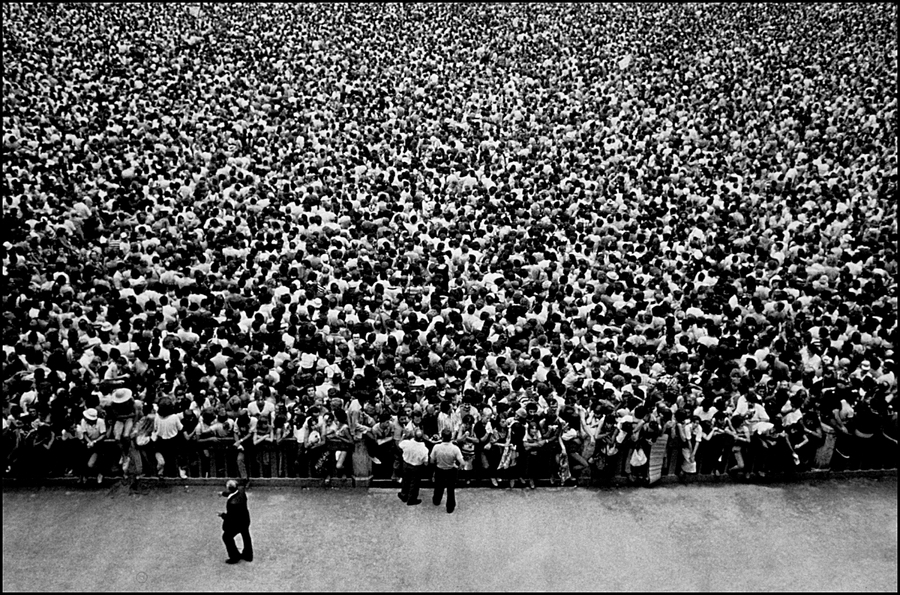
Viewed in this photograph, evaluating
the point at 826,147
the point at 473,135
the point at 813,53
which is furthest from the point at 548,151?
the point at 813,53

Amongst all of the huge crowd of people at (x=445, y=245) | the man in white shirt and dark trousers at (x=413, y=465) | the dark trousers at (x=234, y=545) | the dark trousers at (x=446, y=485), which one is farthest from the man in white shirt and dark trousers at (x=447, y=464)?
the dark trousers at (x=234, y=545)

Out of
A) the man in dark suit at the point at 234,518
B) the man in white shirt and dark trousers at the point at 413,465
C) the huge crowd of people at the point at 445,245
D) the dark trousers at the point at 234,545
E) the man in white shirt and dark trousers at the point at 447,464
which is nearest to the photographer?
the man in dark suit at the point at 234,518

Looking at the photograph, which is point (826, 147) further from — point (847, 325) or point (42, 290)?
point (42, 290)

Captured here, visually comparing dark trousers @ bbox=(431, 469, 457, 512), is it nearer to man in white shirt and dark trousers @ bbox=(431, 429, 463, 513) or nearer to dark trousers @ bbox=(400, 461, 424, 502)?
man in white shirt and dark trousers @ bbox=(431, 429, 463, 513)

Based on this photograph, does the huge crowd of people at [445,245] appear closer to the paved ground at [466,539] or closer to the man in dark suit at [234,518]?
the paved ground at [466,539]

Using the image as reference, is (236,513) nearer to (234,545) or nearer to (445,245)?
(234,545)

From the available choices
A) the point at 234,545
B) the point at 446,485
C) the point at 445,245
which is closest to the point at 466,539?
the point at 446,485
